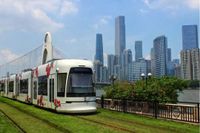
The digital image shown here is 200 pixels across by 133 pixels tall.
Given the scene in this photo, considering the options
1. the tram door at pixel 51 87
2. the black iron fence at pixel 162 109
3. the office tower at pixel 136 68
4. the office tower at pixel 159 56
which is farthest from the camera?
the office tower at pixel 159 56

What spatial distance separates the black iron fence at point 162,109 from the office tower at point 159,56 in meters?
37.0

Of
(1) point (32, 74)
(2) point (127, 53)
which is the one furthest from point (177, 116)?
(2) point (127, 53)

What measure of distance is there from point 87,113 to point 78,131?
921cm

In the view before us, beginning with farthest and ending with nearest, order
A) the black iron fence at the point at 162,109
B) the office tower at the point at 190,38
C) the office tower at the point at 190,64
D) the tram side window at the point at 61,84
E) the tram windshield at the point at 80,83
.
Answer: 1. the office tower at the point at 190,38
2. the office tower at the point at 190,64
3. the tram side window at the point at 61,84
4. the tram windshield at the point at 80,83
5. the black iron fence at the point at 162,109

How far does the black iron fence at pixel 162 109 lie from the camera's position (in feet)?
62.3

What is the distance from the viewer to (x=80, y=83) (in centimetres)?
2286

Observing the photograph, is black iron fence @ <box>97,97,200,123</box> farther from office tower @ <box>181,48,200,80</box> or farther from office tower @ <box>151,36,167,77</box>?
office tower @ <box>151,36,167,77</box>

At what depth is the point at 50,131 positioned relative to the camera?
1489 centimetres

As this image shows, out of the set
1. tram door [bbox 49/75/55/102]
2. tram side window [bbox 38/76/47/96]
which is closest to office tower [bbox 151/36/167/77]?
tram side window [bbox 38/76/47/96]

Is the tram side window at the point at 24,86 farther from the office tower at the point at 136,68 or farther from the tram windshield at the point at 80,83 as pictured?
the office tower at the point at 136,68

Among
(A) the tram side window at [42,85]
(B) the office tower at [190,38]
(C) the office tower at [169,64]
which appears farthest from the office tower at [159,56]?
(A) the tram side window at [42,85]

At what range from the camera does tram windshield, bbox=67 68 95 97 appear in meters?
22.6

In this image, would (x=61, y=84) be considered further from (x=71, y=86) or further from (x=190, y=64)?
(x=190, y=64)

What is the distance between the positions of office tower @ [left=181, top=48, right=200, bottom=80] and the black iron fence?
33.2m
